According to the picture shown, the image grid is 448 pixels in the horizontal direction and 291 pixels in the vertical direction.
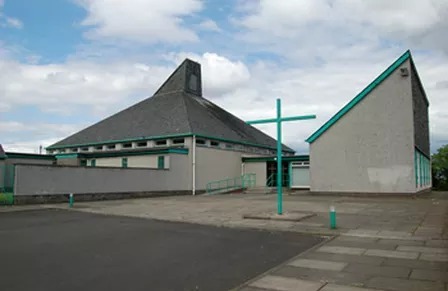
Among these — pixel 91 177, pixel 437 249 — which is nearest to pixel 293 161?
pixel 91 177

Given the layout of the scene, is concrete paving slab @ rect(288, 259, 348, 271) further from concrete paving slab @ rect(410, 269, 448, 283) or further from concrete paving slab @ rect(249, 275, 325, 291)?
concrete paving slab @ rect(410, 269, 448, 283)

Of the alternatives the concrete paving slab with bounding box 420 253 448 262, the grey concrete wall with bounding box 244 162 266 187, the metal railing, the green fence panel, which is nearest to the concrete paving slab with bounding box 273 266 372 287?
the concrete paving slab with bounding box 420 253 448 262

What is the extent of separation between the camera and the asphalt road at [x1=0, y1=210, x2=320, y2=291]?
6.33 metres

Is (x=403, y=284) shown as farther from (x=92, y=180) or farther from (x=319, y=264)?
(x=92, y=180)

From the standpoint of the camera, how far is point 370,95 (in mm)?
27594

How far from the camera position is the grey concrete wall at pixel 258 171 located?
3828 cm

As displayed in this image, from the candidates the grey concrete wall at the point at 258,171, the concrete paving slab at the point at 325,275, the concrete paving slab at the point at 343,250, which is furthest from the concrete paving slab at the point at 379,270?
the grey concrete wall at the point at 258,171

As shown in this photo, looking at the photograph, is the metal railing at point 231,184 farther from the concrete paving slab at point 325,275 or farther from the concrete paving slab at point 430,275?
the concrete paving slab at point 430,275

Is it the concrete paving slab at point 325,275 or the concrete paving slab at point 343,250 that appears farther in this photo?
the concrete paving slab at point 343,250

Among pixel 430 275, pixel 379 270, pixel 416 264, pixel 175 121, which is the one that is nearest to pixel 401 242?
pixel 416 264

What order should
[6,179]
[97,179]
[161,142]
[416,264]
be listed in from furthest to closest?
[161,142] → [6,179] → [97,179] → [416,264]

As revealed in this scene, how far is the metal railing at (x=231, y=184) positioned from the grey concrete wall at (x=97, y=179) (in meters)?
3.05

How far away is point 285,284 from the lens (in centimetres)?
619

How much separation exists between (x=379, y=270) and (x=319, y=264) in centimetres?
106
